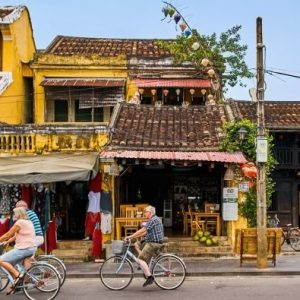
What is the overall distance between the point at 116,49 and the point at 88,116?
361cm

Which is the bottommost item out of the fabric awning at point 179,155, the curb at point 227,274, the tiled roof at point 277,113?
the curb at point 227,274

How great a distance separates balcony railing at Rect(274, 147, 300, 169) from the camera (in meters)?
25.6

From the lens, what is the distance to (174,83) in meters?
21.9

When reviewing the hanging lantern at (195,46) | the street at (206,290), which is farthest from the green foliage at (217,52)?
the street at (206,290)

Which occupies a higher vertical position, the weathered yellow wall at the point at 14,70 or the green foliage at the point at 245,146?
the weathered yellow wall at the point at 14,70

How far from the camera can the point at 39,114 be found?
22.8 m

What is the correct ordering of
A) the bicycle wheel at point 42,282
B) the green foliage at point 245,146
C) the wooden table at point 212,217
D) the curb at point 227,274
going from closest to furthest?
the bicycle wheel at point 42,282, the curb at point 227,274, the green foliage at point 245,146, the wooden table at point 212,217

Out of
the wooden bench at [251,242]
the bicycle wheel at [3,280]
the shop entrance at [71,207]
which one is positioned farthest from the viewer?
the shop entrance at [71,207]

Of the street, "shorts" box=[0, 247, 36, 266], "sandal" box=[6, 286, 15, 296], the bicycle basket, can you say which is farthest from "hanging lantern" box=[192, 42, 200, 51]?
"sandal" box=[6, 286, 15, 296]

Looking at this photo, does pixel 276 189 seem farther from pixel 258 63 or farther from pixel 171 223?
pixel 258 63

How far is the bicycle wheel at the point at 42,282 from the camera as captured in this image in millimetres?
11062

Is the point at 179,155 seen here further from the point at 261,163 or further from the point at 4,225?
the point at 4,225

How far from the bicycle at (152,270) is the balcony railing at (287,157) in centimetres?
1427

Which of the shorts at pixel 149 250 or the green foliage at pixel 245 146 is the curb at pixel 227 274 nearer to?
the shorts at pixel 149 250
